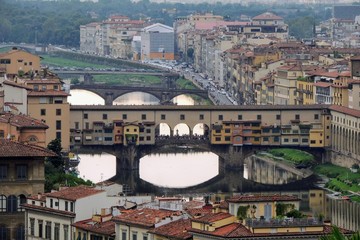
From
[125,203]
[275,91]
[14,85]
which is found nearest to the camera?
[125,203]

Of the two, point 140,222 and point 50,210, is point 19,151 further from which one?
point 140,222

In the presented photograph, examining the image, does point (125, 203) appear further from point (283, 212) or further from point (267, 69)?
point (267, 69)

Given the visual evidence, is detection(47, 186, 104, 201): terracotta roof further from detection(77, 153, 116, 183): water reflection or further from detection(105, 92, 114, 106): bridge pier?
detection(105, 92, 114, 106): bridge pier

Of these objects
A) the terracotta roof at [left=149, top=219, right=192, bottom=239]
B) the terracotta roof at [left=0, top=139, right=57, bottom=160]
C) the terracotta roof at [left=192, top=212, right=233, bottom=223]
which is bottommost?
the terracotta roof at [left=149, top=219, right=192, bottom=239]

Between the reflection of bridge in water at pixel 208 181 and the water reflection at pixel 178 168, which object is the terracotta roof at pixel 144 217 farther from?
the water reflection at pixel 178 168

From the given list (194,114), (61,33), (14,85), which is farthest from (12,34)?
(14,85)

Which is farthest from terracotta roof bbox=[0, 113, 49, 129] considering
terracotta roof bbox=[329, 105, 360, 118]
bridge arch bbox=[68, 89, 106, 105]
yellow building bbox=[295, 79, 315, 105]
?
bridge arch bbox=[68, 89, 106, 105]
